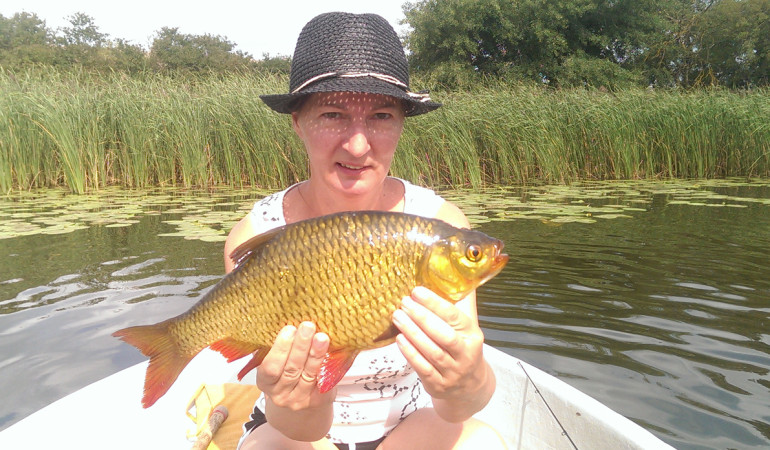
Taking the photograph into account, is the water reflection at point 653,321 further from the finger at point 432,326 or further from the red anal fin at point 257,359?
the red anal fin at point 257,359

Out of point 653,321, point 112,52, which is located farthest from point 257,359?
point 112,52

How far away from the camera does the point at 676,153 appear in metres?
12.0

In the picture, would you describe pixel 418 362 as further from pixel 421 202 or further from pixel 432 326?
pixel 421 202

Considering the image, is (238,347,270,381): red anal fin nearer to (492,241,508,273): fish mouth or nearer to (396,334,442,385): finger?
(396,334,442,385): finger

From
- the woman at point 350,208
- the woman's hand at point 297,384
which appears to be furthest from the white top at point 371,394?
the woman's hand at point 297,384

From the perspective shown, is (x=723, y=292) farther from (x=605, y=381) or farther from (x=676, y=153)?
(x=676, y=153)

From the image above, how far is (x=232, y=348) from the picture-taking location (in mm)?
1548

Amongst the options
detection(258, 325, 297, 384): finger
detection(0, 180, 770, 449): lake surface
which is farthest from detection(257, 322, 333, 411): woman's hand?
detection(0, 180, 770, 449): lake surface

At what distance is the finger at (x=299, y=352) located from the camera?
1.42 m

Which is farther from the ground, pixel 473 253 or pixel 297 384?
pixel 473 253

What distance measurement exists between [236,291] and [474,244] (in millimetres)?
631

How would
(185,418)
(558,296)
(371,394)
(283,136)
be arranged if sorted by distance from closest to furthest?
(371,394) → (185,418) → (558,296) → (283,136)

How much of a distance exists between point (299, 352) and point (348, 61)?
37.7 inches

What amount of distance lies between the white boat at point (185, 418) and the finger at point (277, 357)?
112cm
